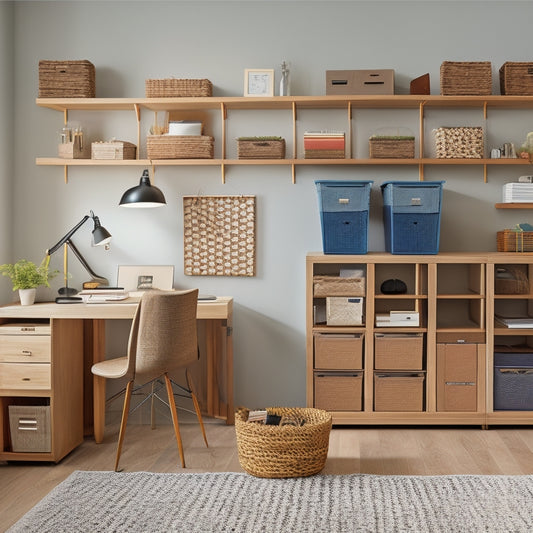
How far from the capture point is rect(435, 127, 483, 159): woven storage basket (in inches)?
178

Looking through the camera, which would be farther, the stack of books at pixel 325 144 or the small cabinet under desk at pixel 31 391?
the stack of books at pixel 325 144

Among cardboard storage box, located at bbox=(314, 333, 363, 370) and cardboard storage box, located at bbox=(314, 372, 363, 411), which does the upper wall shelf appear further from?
cardboard storage box, located at bbox=(314, 372, 363, 411)

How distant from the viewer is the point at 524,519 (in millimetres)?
3018

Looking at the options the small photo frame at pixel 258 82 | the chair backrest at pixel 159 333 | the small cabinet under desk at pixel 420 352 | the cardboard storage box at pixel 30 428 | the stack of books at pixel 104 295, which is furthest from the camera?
the small photo frame at pixel 258 82

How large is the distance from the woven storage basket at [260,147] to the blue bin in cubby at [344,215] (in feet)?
1.18

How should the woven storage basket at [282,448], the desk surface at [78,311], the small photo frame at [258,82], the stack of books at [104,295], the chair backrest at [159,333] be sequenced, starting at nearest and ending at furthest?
the woven storage basket at [282,448], the chair backrest at [159,333], the desk surface at [78,311], the stack of books at [104,295], the small photo frame at [258,82]

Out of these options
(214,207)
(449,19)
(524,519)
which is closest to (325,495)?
(524,519)

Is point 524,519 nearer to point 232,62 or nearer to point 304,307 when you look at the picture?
point 304,307

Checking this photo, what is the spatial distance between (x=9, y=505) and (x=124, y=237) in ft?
6.65

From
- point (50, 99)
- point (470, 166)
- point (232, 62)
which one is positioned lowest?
point (470, 166)

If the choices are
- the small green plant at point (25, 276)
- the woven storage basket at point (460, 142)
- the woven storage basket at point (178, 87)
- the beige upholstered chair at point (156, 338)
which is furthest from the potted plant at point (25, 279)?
the woven storage basket at point (460, 142)

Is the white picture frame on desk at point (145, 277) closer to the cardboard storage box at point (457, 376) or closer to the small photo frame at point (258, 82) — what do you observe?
the small photo frame at point (258, 82)

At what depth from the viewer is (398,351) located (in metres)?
4.40

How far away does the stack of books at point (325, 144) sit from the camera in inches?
178
